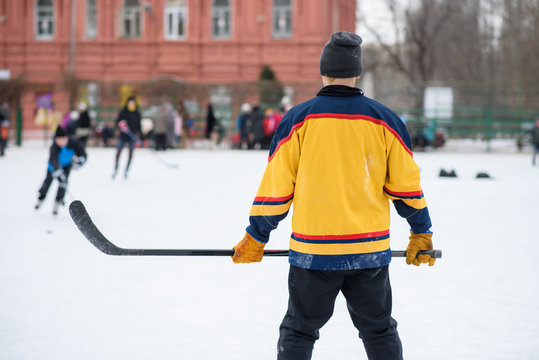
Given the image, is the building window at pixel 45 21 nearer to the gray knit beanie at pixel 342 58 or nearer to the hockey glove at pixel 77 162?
the hockey glove at pixel 77 162

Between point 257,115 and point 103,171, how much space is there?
30.2 ft

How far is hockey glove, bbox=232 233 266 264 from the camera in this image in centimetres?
291

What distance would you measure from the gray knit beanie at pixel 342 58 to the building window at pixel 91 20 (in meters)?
32.0

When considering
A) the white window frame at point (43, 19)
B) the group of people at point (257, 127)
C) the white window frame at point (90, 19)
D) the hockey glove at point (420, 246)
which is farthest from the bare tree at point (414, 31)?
the hockey glove at point (420, 246)

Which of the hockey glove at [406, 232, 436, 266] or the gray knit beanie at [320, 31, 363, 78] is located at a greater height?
the gray knit beanie at [320, 31, 363, 78]

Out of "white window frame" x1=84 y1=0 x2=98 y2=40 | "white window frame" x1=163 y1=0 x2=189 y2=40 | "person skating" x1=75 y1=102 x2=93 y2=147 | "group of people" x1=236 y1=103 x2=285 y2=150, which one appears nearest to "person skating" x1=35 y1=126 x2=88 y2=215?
"group of people" x1=236 y1=103 x2=285 y2=150

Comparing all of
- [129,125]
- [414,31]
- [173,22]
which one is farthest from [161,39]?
[129,125]

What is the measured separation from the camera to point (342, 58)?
282 cm

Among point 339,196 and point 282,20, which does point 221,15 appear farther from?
point 339,196

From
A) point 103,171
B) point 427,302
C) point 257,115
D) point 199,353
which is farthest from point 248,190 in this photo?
point 257,115

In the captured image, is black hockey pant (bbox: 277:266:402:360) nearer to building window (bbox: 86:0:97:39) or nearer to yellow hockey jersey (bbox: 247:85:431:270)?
yellow hockey jersey (bbox: 247:85:431:270)

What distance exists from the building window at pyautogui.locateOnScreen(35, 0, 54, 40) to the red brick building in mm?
45

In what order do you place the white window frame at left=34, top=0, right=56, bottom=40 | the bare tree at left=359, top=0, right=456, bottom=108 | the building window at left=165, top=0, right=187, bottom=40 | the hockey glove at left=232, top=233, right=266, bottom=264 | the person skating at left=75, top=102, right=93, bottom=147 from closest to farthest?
1. the hockey glove at left=232, top=233, right=266, bottom=264
2. the person skating at left=75, top=102, right=93, bottom=147
3. the building window at left=165, top=0, right=187, bottom=40
4. the white window frame at left=34, top=0, right=56, bottom=40
5. the bare tree at left=359, top=0, right=456, bottom=108

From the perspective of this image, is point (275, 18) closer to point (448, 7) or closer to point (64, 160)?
point (448, 7)
